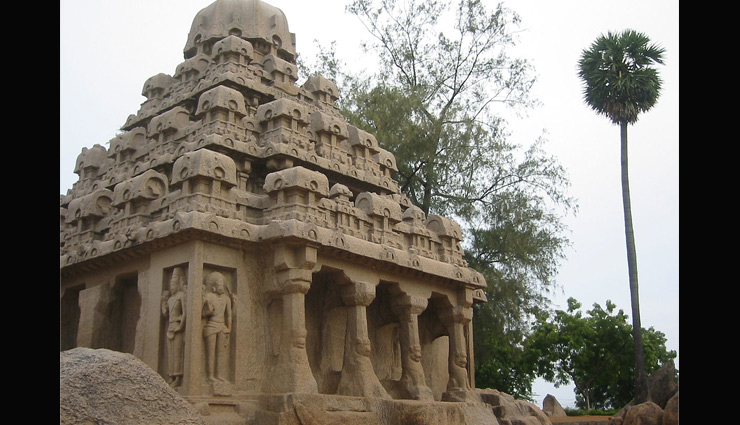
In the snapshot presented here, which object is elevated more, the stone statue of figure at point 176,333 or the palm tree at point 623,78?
the palm tree at point 623,78

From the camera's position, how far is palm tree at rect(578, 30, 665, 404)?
97.1 ft

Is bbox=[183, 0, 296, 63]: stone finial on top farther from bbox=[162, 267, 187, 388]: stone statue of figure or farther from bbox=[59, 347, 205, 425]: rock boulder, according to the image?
bbox=[59, 347, 205, 425]: rock boulder

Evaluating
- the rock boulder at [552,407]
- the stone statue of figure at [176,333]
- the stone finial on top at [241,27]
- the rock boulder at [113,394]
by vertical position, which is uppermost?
the stone finial on top at [241,27]

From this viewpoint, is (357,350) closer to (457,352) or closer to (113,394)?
(457,352)

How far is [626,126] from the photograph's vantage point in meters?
29.9

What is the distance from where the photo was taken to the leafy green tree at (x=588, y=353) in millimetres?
32906

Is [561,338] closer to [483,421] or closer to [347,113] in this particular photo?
[347,113]

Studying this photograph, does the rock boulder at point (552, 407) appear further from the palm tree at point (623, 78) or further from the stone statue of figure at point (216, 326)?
the stone statue of figure at point (216, 326)

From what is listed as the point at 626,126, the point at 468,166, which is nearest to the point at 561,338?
the point at 626,126

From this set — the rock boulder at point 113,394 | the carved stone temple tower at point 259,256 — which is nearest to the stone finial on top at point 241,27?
the carved stone temple tower at point 259,256

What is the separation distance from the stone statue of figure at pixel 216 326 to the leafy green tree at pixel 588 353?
71.6 ft
